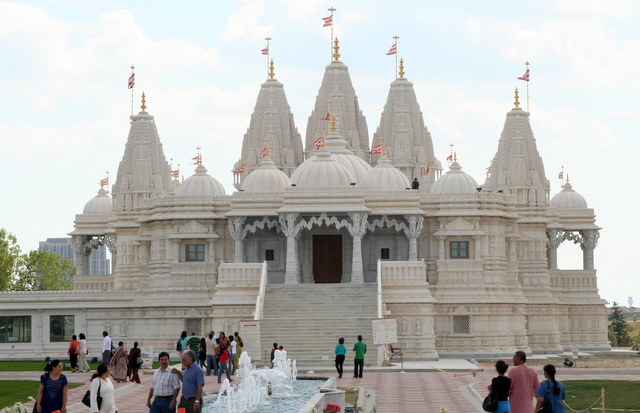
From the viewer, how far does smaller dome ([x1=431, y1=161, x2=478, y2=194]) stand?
55.9 metres

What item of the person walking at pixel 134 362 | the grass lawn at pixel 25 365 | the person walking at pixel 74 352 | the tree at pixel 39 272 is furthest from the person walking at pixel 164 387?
the tree at pixel 39 272

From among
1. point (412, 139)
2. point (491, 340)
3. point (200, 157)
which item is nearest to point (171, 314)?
point (200, 157)

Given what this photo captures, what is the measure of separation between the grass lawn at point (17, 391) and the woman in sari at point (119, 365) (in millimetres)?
1415

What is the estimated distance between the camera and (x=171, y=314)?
176 feet

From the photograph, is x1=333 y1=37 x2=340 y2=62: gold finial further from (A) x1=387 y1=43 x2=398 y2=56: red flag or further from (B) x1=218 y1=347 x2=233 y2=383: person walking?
(B) x1=218 y1=347 x2=233 y2=383: person walking

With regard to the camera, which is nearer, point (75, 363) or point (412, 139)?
point (75, 363)

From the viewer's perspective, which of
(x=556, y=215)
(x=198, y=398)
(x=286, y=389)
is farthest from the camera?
(x=556, y=215)

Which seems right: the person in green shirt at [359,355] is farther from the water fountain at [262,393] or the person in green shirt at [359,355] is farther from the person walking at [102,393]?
the person walking at [102,393]

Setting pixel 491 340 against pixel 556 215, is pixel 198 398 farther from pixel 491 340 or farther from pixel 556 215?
pixel 556 215

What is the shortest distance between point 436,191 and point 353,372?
56.6ft

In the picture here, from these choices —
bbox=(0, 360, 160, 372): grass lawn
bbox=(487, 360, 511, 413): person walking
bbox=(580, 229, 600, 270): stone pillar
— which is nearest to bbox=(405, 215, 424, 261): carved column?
bbox=(0, 360, 160, 372): grass lawn

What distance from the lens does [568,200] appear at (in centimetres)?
6738

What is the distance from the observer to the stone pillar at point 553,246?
65750 millimetres

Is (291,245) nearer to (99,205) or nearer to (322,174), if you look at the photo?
(322,174)
